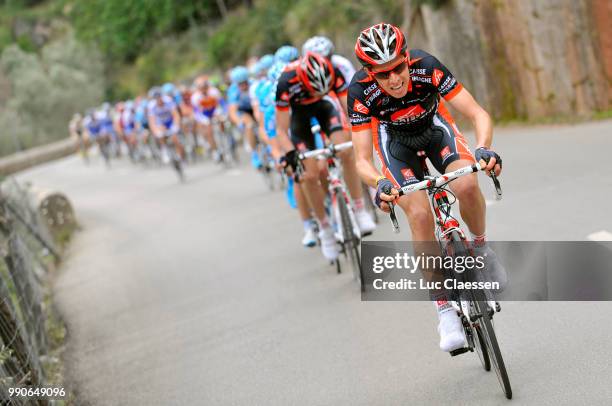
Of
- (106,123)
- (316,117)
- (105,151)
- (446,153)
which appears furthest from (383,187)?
(105,151)

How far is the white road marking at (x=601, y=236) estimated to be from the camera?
8117 millimetres

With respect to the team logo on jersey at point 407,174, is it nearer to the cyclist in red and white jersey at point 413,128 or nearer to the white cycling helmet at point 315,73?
the cyclist in red and white jersey at point 413,128

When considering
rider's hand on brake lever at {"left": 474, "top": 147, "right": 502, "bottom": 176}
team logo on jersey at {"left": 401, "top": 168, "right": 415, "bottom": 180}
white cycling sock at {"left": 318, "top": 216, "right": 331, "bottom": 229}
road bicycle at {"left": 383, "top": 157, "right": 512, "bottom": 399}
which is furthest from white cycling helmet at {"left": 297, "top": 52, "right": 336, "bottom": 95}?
rider's hand on brake lever at {"left": 474, "top": 147, "right": 502, "bottom": 176}

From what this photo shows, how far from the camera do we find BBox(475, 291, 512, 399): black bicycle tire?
518 centimetres

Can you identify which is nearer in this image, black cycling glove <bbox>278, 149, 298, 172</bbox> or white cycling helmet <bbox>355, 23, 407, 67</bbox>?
white cycling helmet <bbox>355, 23, 407, 67</bbox>

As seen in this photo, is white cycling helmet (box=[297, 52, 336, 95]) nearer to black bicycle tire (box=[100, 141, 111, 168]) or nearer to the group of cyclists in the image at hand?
the group of cyclists

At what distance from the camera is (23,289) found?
30.2ft

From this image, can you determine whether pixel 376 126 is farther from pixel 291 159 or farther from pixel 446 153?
pixel 291 159

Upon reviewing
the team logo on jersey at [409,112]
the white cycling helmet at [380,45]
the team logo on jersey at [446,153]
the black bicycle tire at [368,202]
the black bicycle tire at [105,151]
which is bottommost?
the black bicycle tire at [105,151]

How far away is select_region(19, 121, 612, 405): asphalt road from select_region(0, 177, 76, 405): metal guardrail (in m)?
0.44

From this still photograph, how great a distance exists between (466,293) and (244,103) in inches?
459

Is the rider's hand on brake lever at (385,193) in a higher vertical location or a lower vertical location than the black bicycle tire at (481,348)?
higher

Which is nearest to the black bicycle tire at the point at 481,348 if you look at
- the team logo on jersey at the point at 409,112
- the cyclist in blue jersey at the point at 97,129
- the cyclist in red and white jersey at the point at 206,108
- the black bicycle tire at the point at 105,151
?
the team logo on jersey at the point at 409,112

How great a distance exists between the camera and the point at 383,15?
78.7 feet
